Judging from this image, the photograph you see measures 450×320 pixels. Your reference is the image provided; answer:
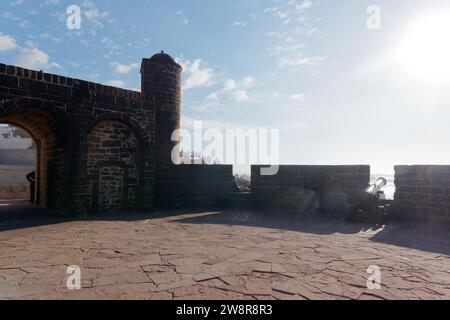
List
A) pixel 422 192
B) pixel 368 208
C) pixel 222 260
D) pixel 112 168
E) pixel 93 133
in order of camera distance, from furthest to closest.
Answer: pixel 112 168
pixel 93 133
pixel 422 192
pixel 368 208
pixel 222 260

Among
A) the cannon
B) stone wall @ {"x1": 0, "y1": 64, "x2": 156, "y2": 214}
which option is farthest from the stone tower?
the cannon

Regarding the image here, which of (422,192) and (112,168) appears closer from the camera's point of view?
(422,192)

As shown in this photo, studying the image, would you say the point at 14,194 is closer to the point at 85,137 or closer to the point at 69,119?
the point at 85,137

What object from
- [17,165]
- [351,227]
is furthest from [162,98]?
[17,165]

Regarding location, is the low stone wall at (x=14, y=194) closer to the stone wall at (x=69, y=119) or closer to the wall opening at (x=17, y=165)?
the wall opening at (x=17, y=165)

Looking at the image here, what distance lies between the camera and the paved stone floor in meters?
3.24

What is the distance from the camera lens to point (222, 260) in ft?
14.3

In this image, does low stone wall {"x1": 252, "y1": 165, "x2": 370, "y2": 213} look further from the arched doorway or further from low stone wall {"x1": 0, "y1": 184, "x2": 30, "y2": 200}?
low stone wall {"x1": 0, "y1": 184, "x2": 30, "y2": 200}

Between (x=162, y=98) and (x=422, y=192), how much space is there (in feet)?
29.9

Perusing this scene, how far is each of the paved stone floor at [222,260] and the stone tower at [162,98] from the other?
4559 mm

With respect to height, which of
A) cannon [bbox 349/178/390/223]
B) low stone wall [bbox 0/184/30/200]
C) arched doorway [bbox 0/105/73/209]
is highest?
arched doorway [bbox 0/105/73/209]

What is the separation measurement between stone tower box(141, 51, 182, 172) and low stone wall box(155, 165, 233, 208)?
0.68 metres
